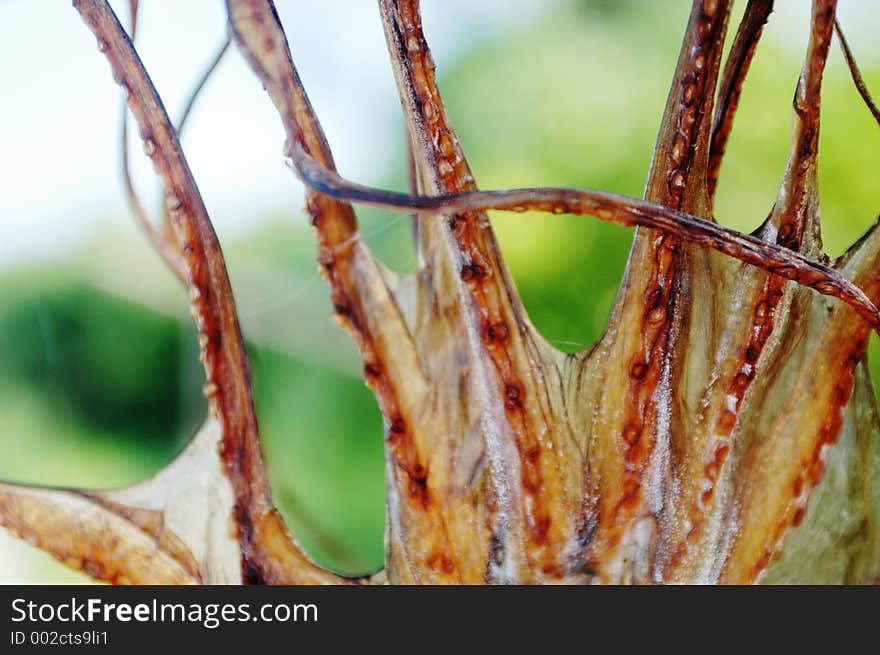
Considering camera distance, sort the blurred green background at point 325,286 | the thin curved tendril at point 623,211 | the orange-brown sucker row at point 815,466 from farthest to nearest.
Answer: the blurred green background at point 325,286 < the orange-brown sucker row at point 815,466 < the thin curved tendril at point 623,211

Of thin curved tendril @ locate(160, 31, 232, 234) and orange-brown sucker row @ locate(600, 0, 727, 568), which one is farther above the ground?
thin curved tendril @ locate(160, 31, 232, 234)

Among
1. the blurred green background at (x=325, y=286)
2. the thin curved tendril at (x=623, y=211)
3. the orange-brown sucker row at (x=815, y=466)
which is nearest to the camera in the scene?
the thin curved tendril at (x=623, y=211)

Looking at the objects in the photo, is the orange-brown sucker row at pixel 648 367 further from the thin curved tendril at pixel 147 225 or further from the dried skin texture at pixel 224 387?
the thin curved tendril at pixel 147 225

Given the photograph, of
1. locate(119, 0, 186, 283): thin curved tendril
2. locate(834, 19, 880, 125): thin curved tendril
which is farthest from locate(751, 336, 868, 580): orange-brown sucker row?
locate(119, 0, 186, 283): thin curved tendril

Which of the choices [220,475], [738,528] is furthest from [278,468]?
[738,528]

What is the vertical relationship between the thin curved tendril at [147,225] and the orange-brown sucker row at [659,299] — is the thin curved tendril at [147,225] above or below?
above

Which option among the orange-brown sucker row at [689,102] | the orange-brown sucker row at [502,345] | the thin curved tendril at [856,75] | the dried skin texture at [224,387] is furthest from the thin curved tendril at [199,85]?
the thin curved tendril at [856,75]

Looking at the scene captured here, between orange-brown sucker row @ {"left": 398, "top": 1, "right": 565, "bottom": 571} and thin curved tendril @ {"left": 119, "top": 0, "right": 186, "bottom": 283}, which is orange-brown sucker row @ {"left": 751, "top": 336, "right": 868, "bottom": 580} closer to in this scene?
orange-brown sucker row @ {"left": 398, "top": 1, "right": 565, "bottom": 571}

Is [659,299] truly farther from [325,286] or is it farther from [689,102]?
[325,286]
